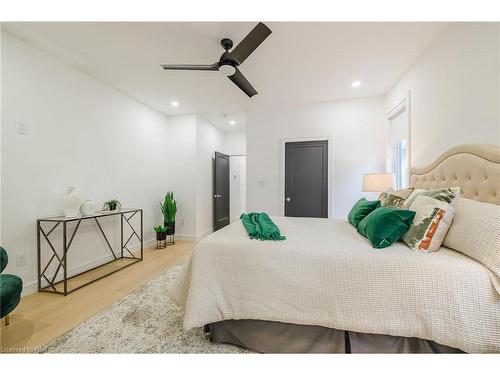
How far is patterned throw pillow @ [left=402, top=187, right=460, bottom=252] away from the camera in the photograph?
1305 mm

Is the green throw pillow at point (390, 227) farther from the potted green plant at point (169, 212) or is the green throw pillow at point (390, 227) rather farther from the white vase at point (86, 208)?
the potted green plant at point (169, 212)

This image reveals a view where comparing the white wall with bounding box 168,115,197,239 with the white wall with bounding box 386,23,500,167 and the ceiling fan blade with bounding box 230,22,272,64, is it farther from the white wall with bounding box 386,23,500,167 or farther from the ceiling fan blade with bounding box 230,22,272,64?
the white wall with bounding box 386,23,500,167

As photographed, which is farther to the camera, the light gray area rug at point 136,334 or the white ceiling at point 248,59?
the white ceiling at point 248,59

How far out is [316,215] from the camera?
153 inches

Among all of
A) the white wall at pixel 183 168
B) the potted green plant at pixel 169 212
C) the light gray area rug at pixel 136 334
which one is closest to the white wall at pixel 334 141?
the white wall at pixel 183 168

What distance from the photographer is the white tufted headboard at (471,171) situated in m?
1.41

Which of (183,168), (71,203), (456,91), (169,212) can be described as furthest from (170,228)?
(456,91)

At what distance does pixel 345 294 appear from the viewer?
1229 mm

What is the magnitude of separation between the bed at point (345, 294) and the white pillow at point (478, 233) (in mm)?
46

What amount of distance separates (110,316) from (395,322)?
2.12 meters

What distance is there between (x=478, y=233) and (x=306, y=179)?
110 inches

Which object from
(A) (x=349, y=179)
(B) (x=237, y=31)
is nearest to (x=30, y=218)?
(B) (x=237, y=31)

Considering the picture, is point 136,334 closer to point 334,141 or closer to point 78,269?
point 78,269
